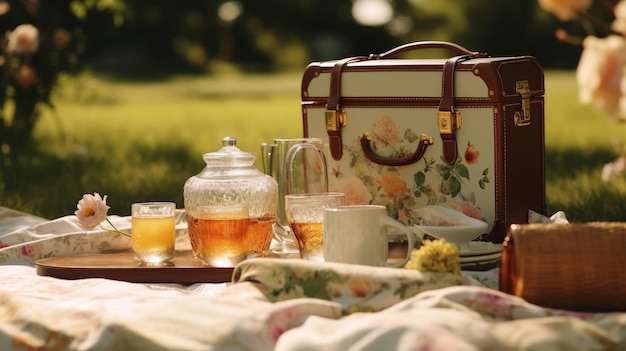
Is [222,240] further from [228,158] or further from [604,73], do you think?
[604,73]

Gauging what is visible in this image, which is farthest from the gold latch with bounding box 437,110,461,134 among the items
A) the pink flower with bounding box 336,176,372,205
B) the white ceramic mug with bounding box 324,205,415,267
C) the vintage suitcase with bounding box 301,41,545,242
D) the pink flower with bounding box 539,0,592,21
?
the pink flower with bounding box 539,0,592,21

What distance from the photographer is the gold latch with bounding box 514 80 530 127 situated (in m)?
3.49

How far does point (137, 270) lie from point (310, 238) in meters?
0.47

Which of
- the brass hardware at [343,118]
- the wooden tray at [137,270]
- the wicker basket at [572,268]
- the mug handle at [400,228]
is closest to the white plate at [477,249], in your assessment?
the mug handle at [400,228]

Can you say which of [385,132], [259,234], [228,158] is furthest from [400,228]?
[385,132]

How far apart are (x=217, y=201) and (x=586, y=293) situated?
1.05 metres

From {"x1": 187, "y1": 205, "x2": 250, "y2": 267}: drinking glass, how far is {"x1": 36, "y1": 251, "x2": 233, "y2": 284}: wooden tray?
0.04 meters

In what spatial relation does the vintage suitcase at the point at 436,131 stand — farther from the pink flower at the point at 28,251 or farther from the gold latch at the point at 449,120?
the pink flower at the point at 28,251

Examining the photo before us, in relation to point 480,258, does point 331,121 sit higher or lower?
higher

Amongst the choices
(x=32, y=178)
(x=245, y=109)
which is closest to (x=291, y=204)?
(x=32, y=178)

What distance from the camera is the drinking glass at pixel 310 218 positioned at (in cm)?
304

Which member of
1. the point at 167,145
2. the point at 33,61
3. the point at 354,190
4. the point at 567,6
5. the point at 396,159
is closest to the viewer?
the point at 567,6

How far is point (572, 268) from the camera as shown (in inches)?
101

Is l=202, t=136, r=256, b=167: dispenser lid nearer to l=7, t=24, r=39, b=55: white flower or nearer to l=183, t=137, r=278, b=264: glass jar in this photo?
l=183, t=137, r=278, b=264: glass jar
